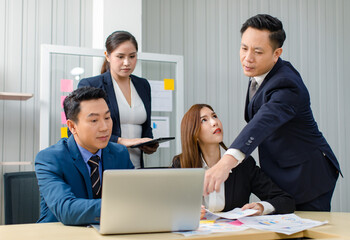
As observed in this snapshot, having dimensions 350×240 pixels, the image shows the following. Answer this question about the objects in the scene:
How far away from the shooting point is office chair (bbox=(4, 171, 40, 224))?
7.10 ft

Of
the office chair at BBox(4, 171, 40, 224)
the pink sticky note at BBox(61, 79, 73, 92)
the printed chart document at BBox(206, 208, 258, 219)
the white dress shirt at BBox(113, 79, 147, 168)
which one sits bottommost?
the office chair at BBox(4, 171, 40, 224)

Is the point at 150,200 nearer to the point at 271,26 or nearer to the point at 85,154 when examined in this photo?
the point at 85,154

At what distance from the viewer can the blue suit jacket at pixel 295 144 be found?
170cm

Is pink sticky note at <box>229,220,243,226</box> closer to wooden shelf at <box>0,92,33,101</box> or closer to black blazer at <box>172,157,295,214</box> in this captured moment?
black blazer at <box>172,157,295,214</box>

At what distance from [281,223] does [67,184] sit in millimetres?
775

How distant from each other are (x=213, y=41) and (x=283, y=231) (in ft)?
10.4

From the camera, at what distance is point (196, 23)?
4168 millimetres

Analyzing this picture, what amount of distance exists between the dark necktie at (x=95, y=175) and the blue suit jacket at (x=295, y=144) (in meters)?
0.66

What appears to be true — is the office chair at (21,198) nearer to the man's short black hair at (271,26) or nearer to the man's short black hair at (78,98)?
the man's short black hair at (78,98)

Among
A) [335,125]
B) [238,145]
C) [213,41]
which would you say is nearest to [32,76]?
[213,41]

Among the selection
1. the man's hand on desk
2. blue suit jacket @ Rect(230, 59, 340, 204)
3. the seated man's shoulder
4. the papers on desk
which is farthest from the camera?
blue suit jacket @ Rect(230, 59, 340, 204)

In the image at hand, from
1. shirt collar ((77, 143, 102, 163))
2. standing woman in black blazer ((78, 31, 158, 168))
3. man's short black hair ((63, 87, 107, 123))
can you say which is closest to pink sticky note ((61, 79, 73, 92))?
standing woman in black blazer ((78, 31, 158, 168))

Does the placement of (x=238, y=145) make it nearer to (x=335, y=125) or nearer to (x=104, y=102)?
(x=104, y=102)

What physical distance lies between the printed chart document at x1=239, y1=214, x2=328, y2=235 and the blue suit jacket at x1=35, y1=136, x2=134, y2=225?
1.69ft
